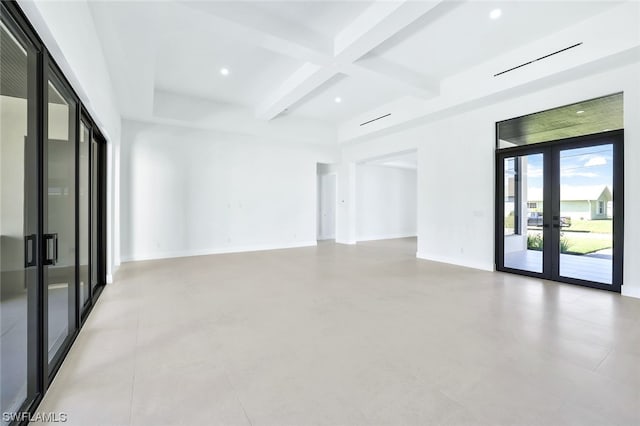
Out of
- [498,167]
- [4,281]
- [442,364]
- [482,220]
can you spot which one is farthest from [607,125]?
[4,281]

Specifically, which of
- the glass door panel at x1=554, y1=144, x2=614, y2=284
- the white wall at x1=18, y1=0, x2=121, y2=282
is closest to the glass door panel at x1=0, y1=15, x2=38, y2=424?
the white wall at x1=18, y1=0, x2=121, y2=282

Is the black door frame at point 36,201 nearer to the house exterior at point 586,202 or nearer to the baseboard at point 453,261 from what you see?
the baseboard at point 453,261

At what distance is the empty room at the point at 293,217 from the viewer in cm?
188

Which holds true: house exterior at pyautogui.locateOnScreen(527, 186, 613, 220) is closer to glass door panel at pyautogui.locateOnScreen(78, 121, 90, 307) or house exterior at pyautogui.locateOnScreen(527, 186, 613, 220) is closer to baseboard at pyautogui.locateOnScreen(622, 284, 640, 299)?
baseboard at pyautogui.locateOnScreen(622, 284, 640, 299)

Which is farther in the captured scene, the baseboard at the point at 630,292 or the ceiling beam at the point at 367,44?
the baseboard at the point at 630,292

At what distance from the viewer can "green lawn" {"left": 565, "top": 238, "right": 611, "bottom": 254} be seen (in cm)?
447

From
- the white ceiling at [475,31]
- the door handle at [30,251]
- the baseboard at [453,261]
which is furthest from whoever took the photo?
the baseboard at [453,261]

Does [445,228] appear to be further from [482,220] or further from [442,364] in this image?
[442,364]

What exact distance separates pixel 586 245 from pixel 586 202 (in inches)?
26.8

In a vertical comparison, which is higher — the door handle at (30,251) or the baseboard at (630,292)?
the door handle at (30,251)


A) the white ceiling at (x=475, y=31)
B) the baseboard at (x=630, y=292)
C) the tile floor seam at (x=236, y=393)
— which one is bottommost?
the tile floor seam at (x=236, y=393)

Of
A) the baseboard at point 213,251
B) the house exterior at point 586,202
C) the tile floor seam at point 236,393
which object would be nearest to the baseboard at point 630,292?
the house exterior at point 586,202

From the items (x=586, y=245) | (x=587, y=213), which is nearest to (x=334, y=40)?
(x=587, y=213)

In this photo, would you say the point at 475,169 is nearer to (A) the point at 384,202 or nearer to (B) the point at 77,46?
(A) the point at 384,202
